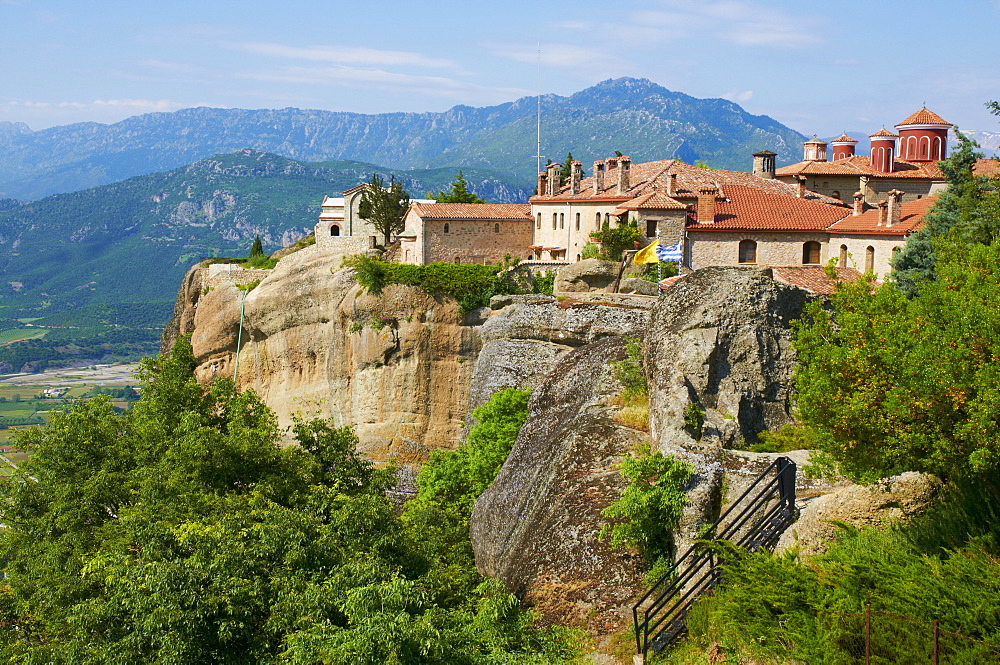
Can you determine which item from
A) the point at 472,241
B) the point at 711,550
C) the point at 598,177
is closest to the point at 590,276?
the point at 472,241

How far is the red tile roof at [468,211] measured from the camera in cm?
5201

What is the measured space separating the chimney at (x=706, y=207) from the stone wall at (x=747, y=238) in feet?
2.54

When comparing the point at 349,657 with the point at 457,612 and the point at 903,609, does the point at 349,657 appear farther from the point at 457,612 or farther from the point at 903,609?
the point at 903,609

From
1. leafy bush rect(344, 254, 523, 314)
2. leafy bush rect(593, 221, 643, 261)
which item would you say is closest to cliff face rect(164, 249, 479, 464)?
leafy bush rect(344, 254, 523, 314)

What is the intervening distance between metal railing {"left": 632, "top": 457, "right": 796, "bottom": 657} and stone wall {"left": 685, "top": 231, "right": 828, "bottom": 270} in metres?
30.6

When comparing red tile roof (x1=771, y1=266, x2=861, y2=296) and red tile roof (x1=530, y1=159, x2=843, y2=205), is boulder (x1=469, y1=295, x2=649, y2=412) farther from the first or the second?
red tile roof (x1=530, y1=159, x2=843, y2=205)

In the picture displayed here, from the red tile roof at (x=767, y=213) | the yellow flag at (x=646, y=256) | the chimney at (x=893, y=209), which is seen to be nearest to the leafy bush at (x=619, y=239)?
the yellow flag at (x=646, y=256)

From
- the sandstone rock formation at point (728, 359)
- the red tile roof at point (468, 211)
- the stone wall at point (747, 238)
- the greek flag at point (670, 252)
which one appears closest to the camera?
the sandstone rock formation at point (728, 359)

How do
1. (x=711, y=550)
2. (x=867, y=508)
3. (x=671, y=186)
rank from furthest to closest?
(x=671, y=186), (x=711, y=550), (x=867, y=508)

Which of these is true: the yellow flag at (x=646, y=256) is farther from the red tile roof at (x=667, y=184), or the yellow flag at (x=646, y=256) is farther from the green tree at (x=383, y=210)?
the green tree at (x=383, y=210)

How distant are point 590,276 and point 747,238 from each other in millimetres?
8203

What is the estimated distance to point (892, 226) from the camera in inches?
1786

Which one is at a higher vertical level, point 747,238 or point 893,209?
point 893,209

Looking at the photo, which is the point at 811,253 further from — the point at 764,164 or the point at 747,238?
the point at 764,164
